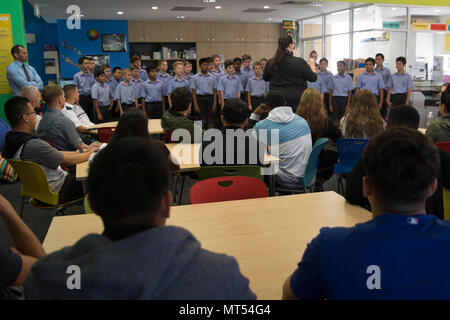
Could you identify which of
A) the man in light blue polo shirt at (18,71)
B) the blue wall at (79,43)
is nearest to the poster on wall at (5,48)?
the man in light blue polo shirt at (18,71)

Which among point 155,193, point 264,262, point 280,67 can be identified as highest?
point 280,67

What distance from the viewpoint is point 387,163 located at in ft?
3.59

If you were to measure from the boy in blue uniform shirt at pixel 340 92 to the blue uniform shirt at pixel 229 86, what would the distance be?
2.68 metres

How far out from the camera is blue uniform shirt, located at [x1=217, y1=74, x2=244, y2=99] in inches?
360

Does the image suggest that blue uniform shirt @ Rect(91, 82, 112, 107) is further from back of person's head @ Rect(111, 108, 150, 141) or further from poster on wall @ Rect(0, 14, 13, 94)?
back of person's head @ Rect(111, 108, 150, 141)

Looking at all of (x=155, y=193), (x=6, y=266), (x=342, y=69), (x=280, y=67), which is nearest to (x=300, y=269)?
(x=155, y=193)

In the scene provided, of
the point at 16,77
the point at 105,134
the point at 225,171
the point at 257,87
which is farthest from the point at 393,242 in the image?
the point at 257,87

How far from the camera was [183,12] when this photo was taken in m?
12.0

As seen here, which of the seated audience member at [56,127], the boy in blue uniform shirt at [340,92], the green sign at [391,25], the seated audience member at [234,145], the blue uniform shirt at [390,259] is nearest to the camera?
the blue uniform shirt at [390,259]

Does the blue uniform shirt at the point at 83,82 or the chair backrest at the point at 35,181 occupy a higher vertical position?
the blue uniform shirt at the point at 83,82

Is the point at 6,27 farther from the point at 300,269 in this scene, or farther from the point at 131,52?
the point at 131,52

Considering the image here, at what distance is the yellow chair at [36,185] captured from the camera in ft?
10.2

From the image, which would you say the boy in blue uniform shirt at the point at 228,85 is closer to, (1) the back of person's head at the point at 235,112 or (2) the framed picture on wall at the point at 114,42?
(2) the framed picture on wall at the point at 114,42
